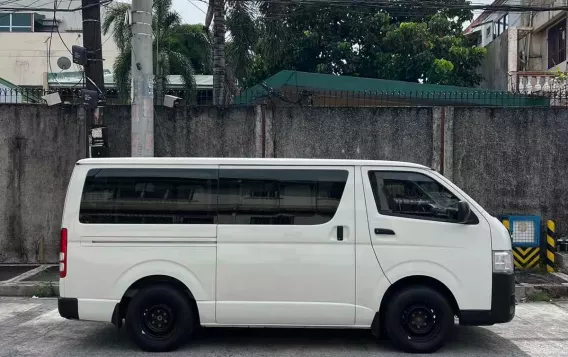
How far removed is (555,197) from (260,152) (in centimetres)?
536

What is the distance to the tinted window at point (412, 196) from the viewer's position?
5918mm

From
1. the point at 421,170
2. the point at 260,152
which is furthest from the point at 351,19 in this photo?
the point at 421,170

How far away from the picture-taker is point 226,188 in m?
5.97

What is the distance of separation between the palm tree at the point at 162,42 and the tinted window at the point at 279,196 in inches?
622

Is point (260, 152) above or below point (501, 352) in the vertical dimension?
above

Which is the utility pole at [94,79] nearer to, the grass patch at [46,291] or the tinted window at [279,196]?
the grass patch at [46,291]

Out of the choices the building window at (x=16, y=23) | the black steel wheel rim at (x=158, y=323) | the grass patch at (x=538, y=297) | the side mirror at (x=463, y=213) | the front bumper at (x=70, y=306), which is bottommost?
the grass patch at (x=538, y=297)

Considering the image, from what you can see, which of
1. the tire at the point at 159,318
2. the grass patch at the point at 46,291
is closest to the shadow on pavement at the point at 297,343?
the tire at the point at 159,318

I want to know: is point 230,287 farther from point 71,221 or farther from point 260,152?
point 260,152

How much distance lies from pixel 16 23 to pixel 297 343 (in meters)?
33.9

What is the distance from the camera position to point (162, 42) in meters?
24.1

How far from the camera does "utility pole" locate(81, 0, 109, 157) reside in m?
9.66

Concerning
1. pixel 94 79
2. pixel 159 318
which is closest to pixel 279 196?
pixel 159 318

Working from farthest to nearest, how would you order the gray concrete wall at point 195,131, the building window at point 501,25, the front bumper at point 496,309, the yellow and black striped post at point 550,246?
1. the building window at point 501,25
2. the gray concrete wall at point 195,131
3. the yellow and black striped post at point 550,246
4. the front bumper at point 496,309
